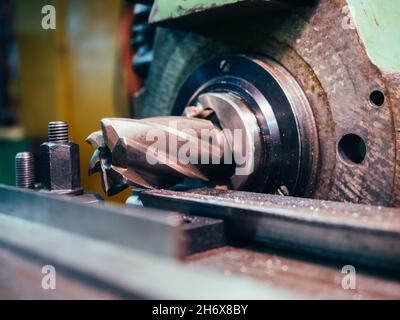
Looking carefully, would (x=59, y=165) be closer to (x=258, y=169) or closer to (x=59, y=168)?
(x=59, y=168)

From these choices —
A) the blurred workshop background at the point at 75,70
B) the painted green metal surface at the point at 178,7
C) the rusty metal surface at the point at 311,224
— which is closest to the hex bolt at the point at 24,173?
the rusty metal surface at the point at 311,224

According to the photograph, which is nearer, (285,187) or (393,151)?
(393,151)

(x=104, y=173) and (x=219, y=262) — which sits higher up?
(x=104, y=173)

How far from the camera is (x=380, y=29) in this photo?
0.85 metres

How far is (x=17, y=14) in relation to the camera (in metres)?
2.49

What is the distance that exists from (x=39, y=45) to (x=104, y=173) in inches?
68.1

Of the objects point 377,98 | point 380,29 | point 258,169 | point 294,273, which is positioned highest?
point 380,29

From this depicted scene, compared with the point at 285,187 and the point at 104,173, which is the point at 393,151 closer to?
the point at 285,187

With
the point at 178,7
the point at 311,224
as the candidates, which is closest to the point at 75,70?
the point at 178,7

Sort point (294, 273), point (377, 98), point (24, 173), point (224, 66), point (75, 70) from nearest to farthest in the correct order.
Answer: point (294, 273) → point (377, 98) → point (24, 173) → point (224, 66) → point (75, 70)

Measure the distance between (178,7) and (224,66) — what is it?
170 mm

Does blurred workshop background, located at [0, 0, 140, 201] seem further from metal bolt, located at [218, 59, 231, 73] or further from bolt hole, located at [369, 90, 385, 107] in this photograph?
bolt hole, located at [369, 90, 385, 107]
